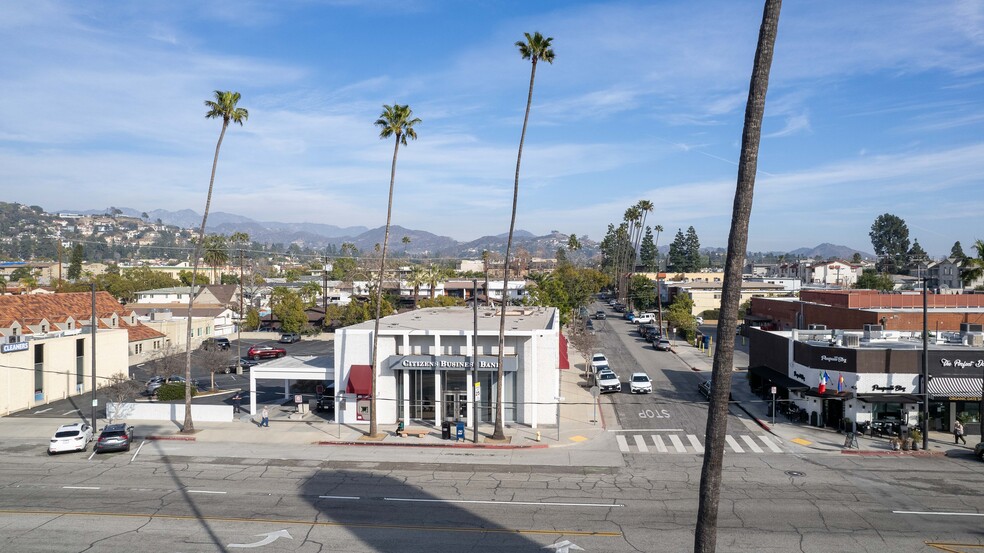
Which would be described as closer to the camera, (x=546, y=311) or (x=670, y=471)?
(x=670, y=471)

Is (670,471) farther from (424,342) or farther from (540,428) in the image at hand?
(424,342)

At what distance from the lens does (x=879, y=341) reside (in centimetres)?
3609

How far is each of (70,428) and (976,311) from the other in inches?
2131

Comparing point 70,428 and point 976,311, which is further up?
point 976,311

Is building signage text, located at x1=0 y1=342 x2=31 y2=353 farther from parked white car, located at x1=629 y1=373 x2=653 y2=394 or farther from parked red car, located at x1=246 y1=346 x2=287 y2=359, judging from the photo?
parked white car, located at x1=629 y1=373 x2=653 y2=394

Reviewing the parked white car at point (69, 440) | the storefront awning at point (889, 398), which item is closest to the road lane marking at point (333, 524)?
the parked white car at point (69, 440)

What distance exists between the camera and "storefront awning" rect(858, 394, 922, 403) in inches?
1221

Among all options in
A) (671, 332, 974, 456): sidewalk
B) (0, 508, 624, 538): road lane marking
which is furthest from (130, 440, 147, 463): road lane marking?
(671, 332, 974, 456): sidewalk

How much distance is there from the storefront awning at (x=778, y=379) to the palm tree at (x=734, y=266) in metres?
27.8

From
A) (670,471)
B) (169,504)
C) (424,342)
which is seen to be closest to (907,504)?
(670,471)

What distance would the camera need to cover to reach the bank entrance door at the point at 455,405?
112 ft

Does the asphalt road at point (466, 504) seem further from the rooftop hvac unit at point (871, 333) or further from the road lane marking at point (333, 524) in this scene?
the rooftop hvac unit at point (871, 333)

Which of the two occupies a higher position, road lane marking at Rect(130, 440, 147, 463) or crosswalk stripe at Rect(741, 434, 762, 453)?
crosswalk stripe at Rect(741, 434, 762, 453)

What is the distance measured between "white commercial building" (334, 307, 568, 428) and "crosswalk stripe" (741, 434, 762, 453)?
371 inches
